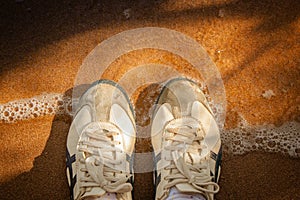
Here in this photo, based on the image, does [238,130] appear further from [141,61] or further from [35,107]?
[35,107]

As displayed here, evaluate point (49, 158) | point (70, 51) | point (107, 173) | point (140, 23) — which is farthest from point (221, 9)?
point (49, 158)

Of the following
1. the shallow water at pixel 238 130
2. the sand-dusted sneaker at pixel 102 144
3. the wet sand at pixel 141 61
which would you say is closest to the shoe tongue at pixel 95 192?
the sand-dusted sneaker at pixel 102 144

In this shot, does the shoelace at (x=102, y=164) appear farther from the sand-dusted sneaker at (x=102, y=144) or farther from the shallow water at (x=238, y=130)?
the shallow water at (x=238, y=130)

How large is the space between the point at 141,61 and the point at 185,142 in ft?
1.23

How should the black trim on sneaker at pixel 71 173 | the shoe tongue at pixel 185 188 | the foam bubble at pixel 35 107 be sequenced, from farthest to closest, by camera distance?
the foam bubble at pixel 35 107
the black trim on sneaker at pixel 71 173
the shoe tongue at pixel 185 188

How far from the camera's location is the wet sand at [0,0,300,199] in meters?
1.30

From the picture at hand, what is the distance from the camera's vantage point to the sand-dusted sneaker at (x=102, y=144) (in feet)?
3.77

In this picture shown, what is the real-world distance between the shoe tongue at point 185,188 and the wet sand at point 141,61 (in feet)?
0.60

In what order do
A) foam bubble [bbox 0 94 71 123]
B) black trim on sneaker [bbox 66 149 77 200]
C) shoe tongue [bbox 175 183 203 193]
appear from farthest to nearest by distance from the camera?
1. foam bubble [bbox 0 94 71 123]
2. black trim on sneaker [bbox 66 149 77 200]
3. shoe tongue [bbox 175 183 203 193]

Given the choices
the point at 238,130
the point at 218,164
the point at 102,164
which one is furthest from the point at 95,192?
the point at 238,130

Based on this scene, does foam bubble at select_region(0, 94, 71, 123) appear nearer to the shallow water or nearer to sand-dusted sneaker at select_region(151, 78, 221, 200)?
the shallow water

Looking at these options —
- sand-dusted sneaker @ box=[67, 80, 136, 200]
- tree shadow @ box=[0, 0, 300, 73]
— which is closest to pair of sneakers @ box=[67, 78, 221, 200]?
sand-dusted sneaker @ box=[67, 80, 136, 200]

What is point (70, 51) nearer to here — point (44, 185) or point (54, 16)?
point (54, 16)

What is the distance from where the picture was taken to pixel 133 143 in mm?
1291
